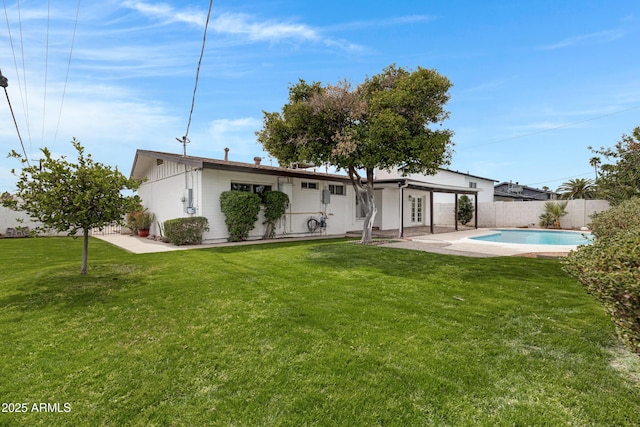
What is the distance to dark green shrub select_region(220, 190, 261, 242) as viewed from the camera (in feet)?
39.9

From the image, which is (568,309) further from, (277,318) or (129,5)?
(129,5)

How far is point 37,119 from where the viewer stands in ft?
58.2

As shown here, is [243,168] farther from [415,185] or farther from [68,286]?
[415,185]

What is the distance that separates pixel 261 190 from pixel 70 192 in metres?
8.20

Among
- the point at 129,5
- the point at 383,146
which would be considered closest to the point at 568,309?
the point at 383,146

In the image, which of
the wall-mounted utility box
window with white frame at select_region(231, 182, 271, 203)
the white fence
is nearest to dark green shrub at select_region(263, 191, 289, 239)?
window with white frame at select_region(231, 182, 271, 203)

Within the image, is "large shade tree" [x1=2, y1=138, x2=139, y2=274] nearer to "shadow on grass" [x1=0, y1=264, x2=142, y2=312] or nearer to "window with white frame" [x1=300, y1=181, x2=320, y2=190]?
"shadow on grass" [x1=0, y1=264, x2=142, y2=312]

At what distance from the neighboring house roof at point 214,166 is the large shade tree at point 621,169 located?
47.9 ft

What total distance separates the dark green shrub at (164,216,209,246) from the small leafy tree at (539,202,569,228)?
20552mm

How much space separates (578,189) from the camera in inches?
1187

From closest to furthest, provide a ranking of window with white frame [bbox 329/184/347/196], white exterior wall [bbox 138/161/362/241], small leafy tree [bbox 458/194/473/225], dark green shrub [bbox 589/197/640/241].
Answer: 1. dark green shrub [bbox 589/197/640/241]
2. white exterior wall [bbox 138/161/362/241]
3. window with white frame [bbox 329/184/347/196]
4. small leafy tree [bbox 458/194/473/225]

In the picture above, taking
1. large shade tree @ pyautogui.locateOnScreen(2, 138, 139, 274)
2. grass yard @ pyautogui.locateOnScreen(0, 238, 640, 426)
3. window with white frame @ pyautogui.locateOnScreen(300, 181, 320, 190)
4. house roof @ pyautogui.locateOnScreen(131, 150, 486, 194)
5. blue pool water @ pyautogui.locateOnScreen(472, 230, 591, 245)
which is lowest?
grass yard @ pyautogui.locateOnScreen(0, 238, 640, 426)

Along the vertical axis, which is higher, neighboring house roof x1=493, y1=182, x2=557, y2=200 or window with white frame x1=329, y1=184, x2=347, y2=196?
neighboring house roof x1=493, y1=182, x2=557, y2=200

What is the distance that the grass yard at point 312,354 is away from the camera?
2236mm
